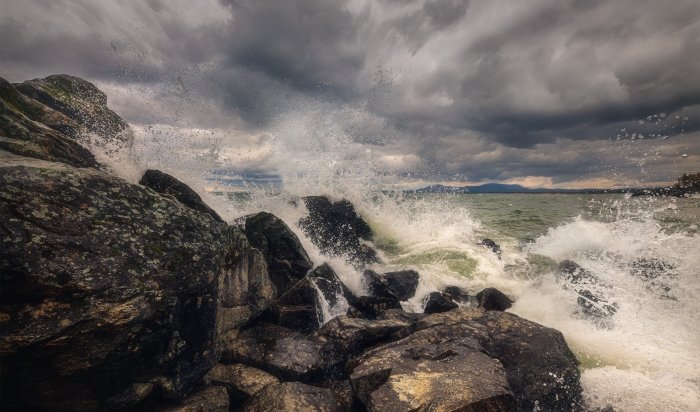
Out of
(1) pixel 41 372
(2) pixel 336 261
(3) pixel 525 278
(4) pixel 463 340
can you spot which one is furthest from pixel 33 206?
(3) pixel 525 278

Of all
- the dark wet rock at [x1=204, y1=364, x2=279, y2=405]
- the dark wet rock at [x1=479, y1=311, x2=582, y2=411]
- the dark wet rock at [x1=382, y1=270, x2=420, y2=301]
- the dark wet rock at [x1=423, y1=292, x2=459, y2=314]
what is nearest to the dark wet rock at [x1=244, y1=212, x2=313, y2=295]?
the dark wet rock at [x1=382, y1=270, x2=420, y2=301]

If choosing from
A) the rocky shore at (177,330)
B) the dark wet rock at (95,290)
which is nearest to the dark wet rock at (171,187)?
the rocky shore at (177,330)

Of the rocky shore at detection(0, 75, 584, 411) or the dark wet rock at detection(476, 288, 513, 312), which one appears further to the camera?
the dark wet rock at detection(476, 288, 513, 312)

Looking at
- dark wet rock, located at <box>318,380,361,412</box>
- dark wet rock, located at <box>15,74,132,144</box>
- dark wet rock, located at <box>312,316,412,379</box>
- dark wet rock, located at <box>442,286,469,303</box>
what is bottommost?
dark wet rock, located at <box>442,286,469,303</box>

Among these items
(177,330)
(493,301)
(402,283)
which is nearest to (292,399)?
(177,330)

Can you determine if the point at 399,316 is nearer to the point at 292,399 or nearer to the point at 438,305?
the point at 438,305

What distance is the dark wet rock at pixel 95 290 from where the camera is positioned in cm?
371

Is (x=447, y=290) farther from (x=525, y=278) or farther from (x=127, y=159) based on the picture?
(x=127, y=159)

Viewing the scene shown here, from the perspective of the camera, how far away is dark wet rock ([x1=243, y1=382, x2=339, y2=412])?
4.79 meters

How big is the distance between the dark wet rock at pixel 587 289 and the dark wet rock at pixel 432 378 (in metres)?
7.42

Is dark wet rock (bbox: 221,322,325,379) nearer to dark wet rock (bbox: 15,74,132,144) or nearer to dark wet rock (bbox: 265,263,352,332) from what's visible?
dark wet rock (bbox: 265,263,352,332)

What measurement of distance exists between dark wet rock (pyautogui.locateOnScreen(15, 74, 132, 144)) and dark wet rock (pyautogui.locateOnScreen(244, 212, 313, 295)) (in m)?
6.75

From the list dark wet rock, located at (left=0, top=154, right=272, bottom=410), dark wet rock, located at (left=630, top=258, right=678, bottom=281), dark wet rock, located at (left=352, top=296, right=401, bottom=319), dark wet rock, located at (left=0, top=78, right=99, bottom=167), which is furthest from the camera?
dark wet rock, located at (left=630, top=258, right=678, bottom=281)

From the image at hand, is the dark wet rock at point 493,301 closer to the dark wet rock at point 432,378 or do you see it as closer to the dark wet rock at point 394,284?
the dark wet rock at point 394,284
